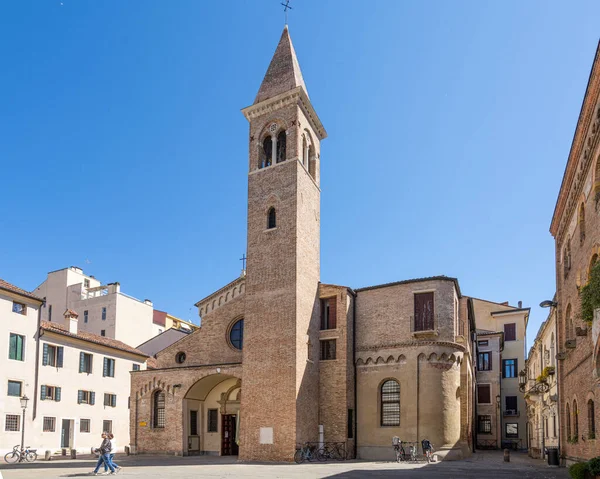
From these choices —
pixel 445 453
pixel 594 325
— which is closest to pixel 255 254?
pixel 445 453

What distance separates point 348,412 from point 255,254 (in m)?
9.75

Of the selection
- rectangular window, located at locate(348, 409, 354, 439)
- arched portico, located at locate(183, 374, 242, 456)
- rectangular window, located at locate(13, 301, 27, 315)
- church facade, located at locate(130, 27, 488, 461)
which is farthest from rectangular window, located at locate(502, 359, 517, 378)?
rectangular window, located at locate(13, 301, 27, 315)

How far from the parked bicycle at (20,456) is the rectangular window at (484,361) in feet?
115

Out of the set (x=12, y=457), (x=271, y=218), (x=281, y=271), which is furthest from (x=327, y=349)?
(x=12, y=457)

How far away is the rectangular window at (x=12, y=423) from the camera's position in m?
33.8

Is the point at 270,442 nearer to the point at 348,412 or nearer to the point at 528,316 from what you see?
the point at 348,412

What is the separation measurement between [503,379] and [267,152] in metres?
31.2

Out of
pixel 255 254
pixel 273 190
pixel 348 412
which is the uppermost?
pixel 273 190

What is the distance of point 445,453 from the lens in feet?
96.1

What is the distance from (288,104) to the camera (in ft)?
113

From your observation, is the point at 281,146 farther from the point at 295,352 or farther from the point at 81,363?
the point at 81,363

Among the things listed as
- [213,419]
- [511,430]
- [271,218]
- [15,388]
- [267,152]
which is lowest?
[511,430]

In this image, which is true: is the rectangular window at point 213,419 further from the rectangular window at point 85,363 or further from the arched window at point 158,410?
the rectangular window at point 85,363

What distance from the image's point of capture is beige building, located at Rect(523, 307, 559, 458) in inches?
1132
